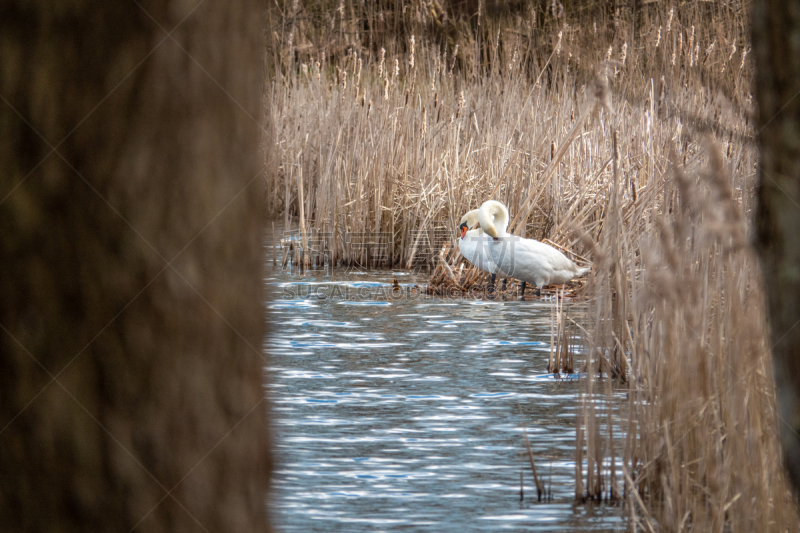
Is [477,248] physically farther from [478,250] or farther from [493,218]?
[493,218]

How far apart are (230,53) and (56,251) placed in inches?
11.0

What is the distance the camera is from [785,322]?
6.40 feet

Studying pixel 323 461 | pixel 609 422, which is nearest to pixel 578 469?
pixel 609 422

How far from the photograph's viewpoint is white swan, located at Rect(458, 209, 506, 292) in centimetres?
783

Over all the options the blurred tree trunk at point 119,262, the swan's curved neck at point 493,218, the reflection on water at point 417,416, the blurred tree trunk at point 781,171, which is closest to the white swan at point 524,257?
the swan's curved neck at point 493,218

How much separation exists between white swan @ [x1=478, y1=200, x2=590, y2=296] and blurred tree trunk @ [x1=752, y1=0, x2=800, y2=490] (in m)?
5.55

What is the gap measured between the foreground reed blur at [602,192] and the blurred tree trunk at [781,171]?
0.64 metres

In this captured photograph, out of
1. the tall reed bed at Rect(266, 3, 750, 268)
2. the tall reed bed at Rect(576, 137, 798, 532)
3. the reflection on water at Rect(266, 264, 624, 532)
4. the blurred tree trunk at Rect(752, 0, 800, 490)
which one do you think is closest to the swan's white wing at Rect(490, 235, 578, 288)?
the reflection on water at Rect(266, 264, 624, 532)

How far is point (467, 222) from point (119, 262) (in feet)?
23.4

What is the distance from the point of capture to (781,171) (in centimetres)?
194

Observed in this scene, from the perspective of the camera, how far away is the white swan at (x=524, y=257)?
7559 mm

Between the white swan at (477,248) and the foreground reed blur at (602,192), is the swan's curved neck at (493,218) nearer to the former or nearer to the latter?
the white swan at (477,248)

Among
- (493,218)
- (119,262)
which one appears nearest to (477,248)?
(493,218)

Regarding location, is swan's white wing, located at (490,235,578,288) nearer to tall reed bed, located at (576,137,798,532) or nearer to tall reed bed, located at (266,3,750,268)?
tall reed bed, located at (266,3,750,268)
